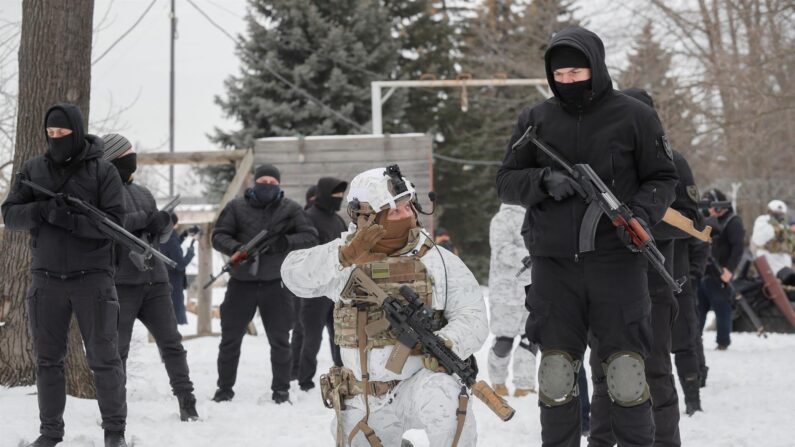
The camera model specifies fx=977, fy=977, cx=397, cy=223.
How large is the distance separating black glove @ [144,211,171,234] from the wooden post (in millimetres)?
6590

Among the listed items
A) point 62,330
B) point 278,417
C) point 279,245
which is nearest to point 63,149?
point 62,330

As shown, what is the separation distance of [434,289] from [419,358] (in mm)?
328

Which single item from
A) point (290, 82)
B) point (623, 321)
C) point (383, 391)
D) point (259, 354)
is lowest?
point (259, 354)

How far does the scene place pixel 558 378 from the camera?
4363 millimetres

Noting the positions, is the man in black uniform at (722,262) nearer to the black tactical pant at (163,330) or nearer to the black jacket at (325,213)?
the black jacket at (325,213)

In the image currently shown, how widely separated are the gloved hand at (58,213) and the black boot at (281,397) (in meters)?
3.10

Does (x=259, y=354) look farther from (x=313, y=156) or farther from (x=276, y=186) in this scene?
(x=313, y=156)

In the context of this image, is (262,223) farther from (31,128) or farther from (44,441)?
(44,441)

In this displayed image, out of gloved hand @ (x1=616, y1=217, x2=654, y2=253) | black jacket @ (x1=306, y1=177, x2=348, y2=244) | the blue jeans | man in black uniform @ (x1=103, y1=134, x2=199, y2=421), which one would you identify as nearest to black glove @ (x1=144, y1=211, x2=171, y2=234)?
man in black uniform @ (x1=103, y1=134, x2=199, y2=421)

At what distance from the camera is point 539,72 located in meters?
27.6

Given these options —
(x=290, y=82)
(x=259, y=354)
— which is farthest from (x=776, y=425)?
(x=290, y=82)

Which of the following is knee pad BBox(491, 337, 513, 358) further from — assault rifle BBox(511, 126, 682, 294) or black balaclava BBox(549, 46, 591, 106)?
black balaclava BBox(549, 46, 591, 106)

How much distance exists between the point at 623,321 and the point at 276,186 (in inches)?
183

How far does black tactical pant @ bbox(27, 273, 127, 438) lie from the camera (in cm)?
562
